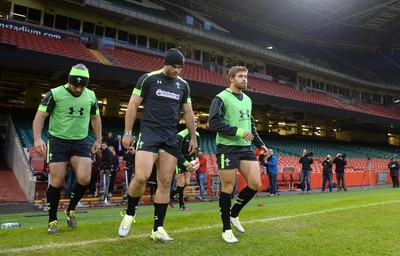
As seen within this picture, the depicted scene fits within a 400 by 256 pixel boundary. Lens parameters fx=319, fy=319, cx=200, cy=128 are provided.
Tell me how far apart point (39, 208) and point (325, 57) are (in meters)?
40.8

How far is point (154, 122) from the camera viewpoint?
381 centimetres

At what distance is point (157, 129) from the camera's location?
3.80 meters

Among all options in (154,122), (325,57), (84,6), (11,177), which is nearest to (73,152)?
(154,122)

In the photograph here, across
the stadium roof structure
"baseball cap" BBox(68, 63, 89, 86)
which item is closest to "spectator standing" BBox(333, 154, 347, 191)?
"baseball cap" BBox(68, 63, 89, 86)

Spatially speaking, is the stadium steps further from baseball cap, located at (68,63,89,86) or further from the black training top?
the black training top

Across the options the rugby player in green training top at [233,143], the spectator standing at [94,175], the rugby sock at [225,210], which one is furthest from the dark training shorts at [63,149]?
the spectator standing at [94,175]

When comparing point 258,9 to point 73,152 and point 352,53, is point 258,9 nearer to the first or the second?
point 352,53

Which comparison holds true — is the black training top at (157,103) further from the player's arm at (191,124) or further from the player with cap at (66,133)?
the player with cap at (66,133)

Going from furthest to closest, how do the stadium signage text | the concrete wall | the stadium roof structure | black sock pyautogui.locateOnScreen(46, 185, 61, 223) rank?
the stadium roof structure → the stadium signage text → the concrete wall → black sock pyautogui.locateOnScreen(46, 185, 61, 223)

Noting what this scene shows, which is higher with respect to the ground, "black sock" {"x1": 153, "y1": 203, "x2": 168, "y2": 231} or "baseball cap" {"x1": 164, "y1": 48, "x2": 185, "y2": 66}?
"baseball cap" {"x1": 164, "y1": 48, "x2": 185, "y2": 66}

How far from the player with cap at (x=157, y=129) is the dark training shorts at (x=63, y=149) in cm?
91

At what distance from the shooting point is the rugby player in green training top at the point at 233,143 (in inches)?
159

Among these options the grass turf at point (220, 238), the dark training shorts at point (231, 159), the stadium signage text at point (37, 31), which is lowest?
the grass turf at point (220, 238)

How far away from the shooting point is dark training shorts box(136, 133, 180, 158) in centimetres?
372
